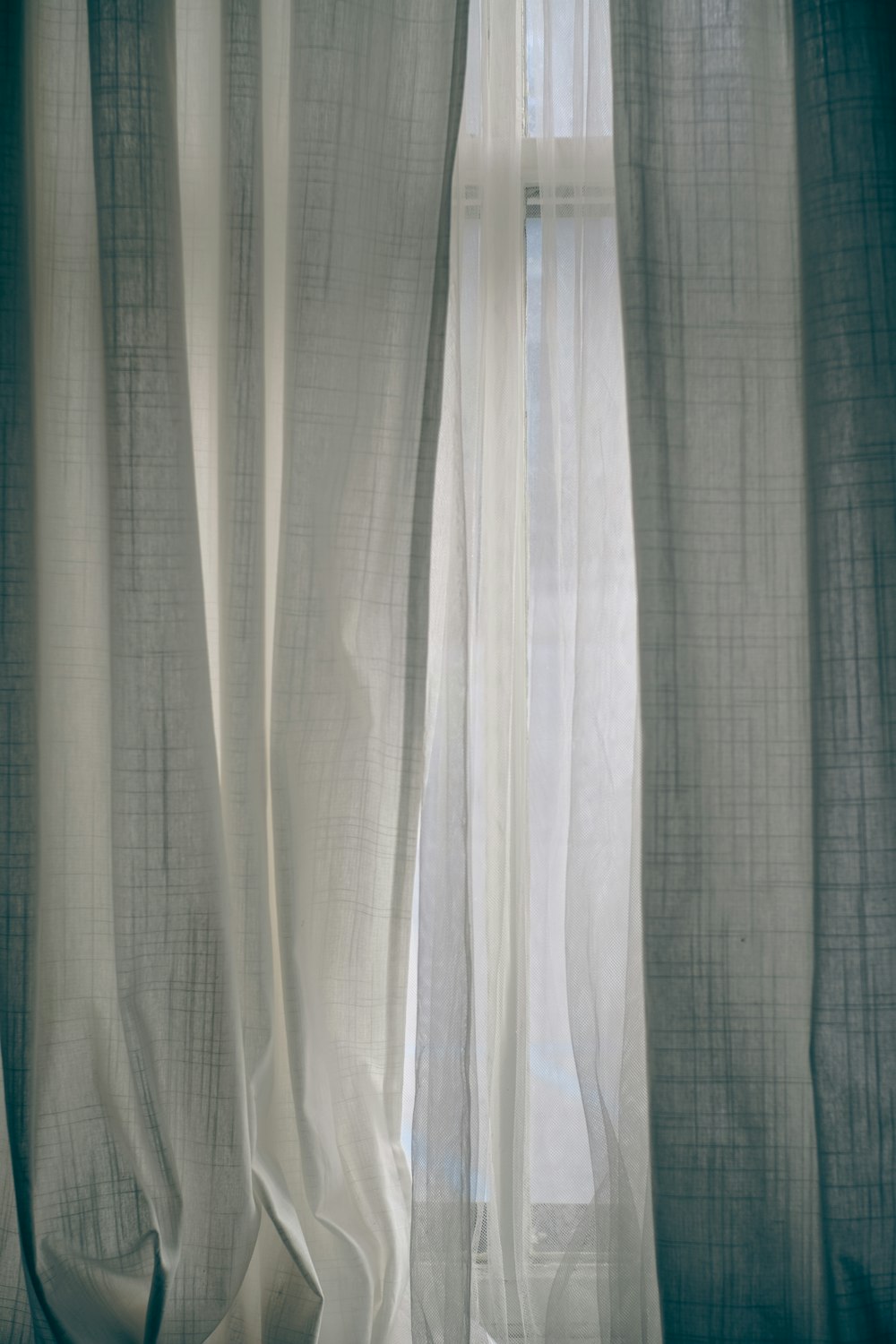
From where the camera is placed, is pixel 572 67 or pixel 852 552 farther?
pixel 572 67

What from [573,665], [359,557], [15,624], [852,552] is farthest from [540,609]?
[15,624]

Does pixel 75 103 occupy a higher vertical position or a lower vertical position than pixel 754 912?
higher

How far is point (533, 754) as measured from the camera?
113 centimetres

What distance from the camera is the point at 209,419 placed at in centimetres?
114

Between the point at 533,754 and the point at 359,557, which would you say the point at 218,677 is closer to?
the point at 359,557

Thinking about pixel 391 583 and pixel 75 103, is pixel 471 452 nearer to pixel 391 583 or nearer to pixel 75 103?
pixel 391 583

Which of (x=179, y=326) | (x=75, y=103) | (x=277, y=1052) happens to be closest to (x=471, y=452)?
(x=179, y=326)

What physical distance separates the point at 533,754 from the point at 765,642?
0.26 metres

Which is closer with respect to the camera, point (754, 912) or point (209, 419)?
point (754, 912)

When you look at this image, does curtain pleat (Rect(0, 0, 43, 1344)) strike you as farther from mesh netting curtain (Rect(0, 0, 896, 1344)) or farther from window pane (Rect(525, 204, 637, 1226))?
window pane (Rect(525, 204, 637, 1226))

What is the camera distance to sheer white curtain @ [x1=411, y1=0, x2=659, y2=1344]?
3.45 ft

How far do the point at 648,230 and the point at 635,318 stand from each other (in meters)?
0.09

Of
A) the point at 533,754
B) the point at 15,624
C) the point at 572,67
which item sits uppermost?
the point at 572,67

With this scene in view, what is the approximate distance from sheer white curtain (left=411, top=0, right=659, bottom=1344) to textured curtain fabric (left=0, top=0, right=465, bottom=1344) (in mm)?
51
